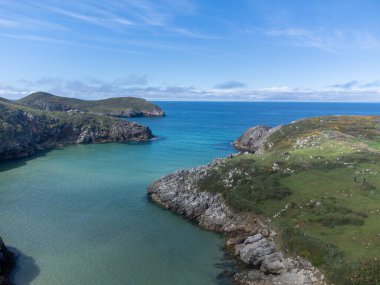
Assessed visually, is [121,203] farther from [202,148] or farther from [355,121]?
[355,121]

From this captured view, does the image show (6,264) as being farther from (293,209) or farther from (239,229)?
(293,209)

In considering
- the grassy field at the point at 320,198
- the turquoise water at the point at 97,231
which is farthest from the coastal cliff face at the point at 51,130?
the grassy field at the point at 320,198

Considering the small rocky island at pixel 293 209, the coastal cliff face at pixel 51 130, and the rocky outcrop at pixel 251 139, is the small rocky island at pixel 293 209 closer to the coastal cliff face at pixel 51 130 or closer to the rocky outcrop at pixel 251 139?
the rocky outcrop at pixel 251 139

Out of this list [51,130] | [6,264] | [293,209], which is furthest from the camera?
[51,130]

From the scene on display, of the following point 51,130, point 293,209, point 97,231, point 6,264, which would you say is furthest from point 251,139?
point 6,264

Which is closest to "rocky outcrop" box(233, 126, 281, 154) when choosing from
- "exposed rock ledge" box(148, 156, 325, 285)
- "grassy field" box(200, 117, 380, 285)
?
"grassy field" box(200, 117, 380, 285)

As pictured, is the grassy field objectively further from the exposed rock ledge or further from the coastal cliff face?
the coastal cliff face

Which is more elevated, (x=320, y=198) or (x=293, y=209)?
(x=320, y=198)
